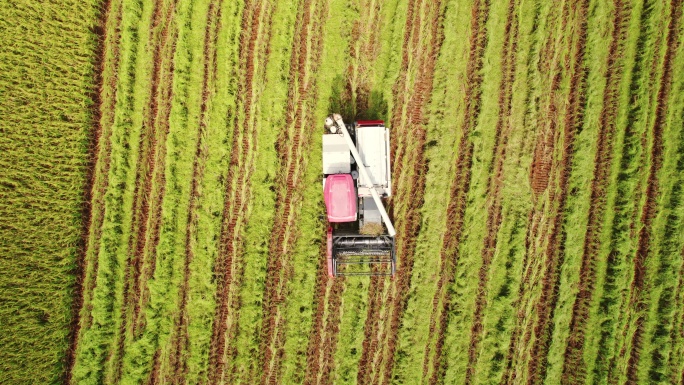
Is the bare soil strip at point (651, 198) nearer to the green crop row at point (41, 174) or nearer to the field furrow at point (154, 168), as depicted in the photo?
the field furrow at point (154, 168)

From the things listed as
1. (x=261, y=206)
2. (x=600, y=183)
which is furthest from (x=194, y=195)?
(x=600, y=183)

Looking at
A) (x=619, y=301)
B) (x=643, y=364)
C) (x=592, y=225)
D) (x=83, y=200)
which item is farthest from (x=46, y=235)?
(x=643, y=364)

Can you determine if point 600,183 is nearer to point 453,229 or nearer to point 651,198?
point 651,198

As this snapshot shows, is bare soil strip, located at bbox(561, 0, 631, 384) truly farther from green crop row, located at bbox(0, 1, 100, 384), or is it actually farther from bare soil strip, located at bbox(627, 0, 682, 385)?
green crop row, located at bbox(0, 1, 100, 384)

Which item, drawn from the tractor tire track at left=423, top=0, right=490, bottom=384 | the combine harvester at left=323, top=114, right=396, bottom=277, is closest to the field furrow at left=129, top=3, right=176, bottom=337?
the combine harvester at left=323, top=114, right=396, bottom=277

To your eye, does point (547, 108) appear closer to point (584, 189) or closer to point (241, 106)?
point (584, 189)

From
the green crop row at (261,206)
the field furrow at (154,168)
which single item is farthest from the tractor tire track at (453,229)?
the field furrow at (154,168)

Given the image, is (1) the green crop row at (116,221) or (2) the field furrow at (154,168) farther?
(2) the field furrow at (154,168)
